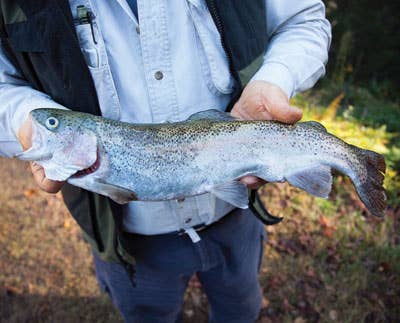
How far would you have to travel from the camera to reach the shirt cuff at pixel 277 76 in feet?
6.61

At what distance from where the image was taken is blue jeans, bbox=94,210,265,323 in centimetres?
244

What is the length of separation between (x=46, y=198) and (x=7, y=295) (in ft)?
5.20

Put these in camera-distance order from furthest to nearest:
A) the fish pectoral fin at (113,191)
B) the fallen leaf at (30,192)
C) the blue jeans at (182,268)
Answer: the fallen leaf at (30,192) → the blue jeans at (182,268) → the fish pectoral fin at (113,191)

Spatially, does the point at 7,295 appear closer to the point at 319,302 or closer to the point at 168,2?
the point at 319,302

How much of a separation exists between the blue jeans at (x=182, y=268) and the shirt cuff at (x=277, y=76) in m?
0.95

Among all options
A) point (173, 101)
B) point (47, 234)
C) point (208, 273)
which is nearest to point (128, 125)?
point (173, 101)

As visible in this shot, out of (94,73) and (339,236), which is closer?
(94,73)

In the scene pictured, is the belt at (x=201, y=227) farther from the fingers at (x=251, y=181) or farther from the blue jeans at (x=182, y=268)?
the fingers at (x=251, y=181)

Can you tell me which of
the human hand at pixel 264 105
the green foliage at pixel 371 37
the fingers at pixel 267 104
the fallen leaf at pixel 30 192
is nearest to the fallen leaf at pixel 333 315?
the human hand at pixel 264 105

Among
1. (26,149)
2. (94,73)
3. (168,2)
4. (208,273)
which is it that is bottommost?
(208,273)

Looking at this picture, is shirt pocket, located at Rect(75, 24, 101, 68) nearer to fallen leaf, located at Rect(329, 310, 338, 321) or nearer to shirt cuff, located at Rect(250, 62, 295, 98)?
shirt cuff, located at Rect(250, 62, 295, 98)

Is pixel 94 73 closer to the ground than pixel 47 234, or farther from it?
farther from it

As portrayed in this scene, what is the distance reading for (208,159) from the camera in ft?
6.29

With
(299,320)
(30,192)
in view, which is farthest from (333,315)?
(30,192)
